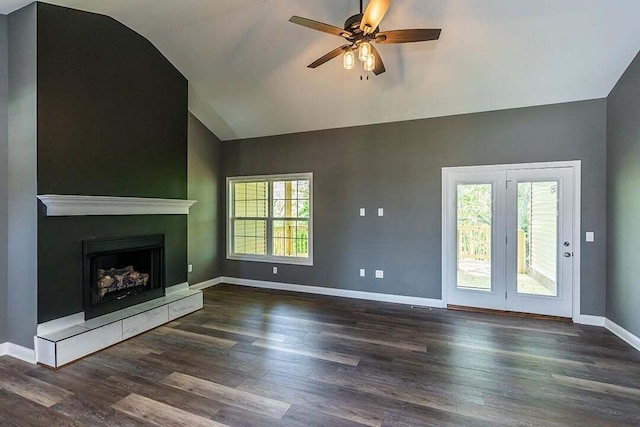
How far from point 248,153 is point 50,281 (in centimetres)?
349

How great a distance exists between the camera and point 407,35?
101 inches

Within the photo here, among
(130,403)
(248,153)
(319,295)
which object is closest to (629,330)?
(319,295)

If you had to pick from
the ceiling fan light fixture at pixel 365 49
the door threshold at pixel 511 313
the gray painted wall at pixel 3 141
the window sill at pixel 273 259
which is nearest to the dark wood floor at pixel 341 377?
the door threshold at pixel 511 313

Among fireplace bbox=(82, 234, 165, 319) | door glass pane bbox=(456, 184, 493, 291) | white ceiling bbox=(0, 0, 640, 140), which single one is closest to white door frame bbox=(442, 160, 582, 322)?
door glass pane bbox=(456, 184, 493, 291)

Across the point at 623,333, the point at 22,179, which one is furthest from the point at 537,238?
the point at 22,179

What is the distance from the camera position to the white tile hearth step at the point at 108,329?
111 inches

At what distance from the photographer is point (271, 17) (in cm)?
343

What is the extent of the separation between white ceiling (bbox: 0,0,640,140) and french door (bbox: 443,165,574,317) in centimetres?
98

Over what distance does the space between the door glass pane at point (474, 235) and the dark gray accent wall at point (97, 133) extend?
3912mm

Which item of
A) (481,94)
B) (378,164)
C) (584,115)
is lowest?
(378,164)

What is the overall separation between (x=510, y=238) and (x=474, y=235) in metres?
0.43

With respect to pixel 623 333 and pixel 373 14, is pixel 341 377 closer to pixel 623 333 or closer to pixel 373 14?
pixel 373 14

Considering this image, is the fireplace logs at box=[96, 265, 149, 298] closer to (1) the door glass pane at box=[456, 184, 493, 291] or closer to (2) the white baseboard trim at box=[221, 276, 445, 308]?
(2) the white baseboard trim at box=[221, 276, 445, 308]

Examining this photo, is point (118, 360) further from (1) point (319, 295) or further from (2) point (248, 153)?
(2) point (248, 153)
